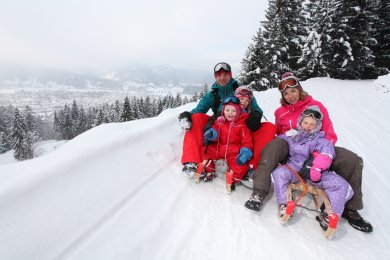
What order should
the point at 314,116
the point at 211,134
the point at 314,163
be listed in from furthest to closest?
the point at 211,134 → the point at 314,116 → the point at 314,163

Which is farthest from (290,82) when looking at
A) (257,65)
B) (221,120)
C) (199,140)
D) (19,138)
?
(19,138)

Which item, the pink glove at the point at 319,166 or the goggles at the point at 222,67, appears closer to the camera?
the pink glove at the point at 319,166

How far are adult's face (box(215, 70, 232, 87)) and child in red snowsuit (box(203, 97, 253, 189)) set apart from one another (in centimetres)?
75

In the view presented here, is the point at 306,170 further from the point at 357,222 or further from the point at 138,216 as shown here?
the point at 138,216

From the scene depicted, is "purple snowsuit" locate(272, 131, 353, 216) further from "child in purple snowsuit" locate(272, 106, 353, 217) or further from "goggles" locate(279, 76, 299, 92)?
"goggles" locate(279, 76, 299, 92)

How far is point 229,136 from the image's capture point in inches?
130

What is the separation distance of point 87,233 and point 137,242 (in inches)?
17.6

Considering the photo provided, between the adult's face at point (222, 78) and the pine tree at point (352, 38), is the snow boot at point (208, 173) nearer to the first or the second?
the adult's face at point (222, 78)

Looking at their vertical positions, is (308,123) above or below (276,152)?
above

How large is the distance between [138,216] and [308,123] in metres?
2.10

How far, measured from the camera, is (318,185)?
8.46ft

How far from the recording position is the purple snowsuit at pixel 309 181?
2389 mm

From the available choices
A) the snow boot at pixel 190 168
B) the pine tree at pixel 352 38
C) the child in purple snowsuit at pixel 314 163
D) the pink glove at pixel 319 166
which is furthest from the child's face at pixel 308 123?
the pine tree at pixel 352 38

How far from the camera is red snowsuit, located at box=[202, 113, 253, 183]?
10.5 ft
